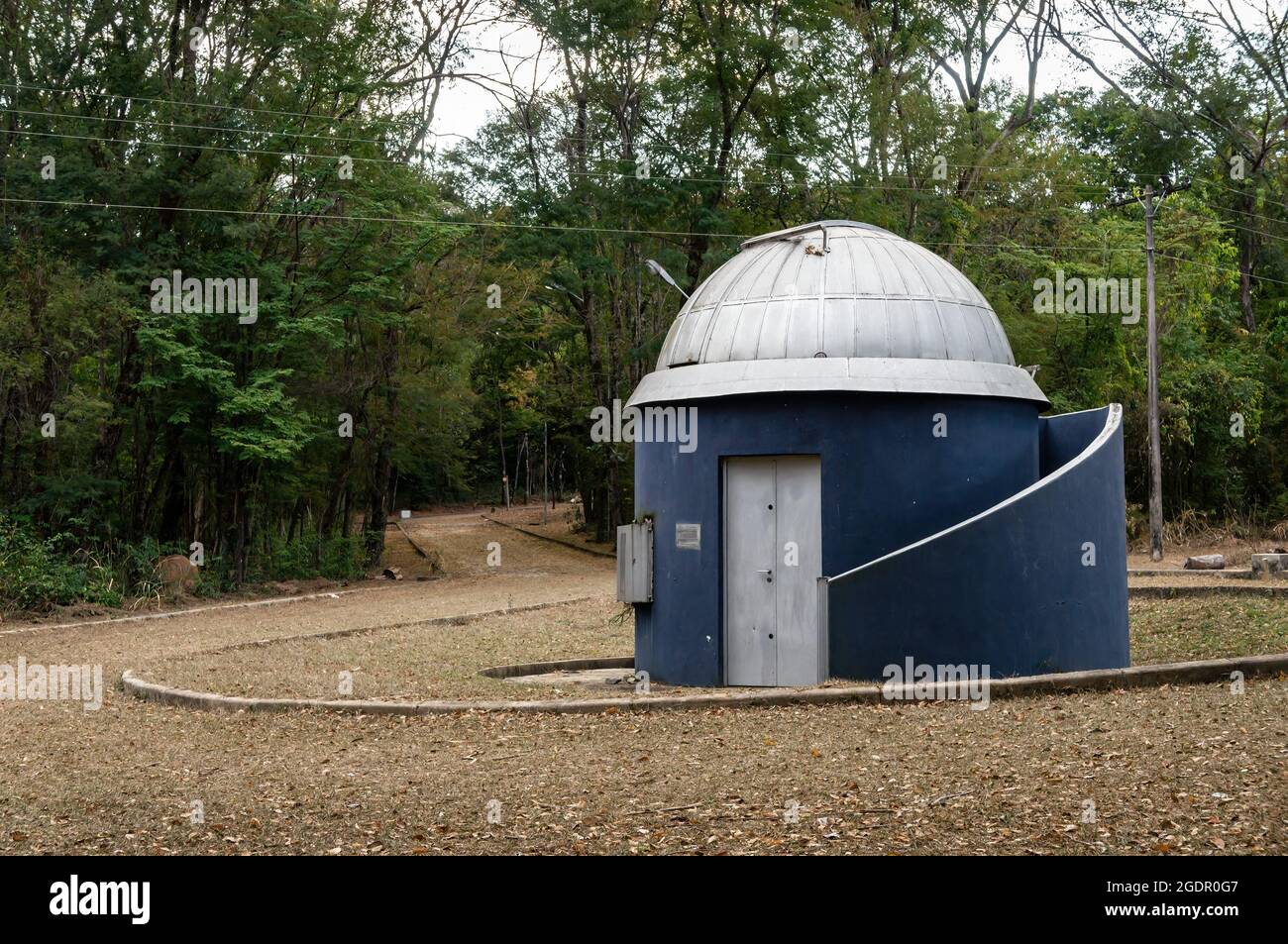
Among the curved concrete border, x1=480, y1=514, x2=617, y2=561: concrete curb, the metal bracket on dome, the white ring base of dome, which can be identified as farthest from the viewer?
x1=480, y1=514, x2=617, y2=561: concrete curb

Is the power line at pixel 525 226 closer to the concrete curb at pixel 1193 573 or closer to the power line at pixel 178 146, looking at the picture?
the power line at pixel 178 146

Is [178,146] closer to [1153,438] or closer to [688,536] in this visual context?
[688,536]

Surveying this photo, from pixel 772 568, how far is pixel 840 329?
8.45 ft

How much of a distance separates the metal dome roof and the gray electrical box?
1508 mm

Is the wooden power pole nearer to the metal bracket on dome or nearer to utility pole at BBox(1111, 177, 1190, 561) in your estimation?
utility pole at BBox(1111, 177, 1190, 561)

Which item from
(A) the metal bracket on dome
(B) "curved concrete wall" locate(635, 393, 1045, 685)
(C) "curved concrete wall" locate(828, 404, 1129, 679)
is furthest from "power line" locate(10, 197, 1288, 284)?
(C) "curved concrete wall" locate(828, 404, 1129, 679)

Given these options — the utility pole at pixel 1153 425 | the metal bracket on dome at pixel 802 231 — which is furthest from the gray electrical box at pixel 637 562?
the utility pole at pixel 1153 425

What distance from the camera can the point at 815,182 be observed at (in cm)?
3544

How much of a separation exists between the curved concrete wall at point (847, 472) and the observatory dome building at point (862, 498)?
0.02 metres

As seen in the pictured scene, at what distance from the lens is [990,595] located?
42.0 ft

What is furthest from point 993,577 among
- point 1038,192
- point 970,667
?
point 1038,192

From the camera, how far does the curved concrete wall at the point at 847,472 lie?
13383mm

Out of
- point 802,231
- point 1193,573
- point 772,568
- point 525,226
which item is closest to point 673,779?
point 772,568

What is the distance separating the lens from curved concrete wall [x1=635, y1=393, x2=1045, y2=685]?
1338 cm
